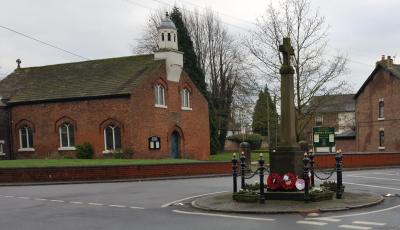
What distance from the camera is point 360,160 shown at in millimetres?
34500

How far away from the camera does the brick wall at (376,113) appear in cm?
4762

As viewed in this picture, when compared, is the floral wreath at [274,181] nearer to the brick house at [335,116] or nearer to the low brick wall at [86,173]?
the low brick wall at [86,173]

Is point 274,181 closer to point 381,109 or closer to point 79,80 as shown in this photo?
point 79,80

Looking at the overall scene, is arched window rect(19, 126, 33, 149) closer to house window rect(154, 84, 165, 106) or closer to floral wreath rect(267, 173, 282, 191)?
house window rect(154, 84, 165, 106)

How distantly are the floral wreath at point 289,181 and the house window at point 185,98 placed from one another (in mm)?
28347

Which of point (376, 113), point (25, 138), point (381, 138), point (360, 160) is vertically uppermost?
point (376, 113)

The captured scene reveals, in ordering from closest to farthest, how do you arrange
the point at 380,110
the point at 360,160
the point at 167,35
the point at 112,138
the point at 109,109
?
the point at 360,160 → the point at 109,109 → the point at 112,138 → the point at 167,35 → the point at 380,110

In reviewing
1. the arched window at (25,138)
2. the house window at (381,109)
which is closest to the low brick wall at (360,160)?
the house window at (381,109)

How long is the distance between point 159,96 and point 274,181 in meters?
25.6

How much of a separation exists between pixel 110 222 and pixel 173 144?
29.2 metres

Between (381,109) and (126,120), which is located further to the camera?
(381,109)

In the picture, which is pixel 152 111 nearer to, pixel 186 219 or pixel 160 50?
pixel 160 50

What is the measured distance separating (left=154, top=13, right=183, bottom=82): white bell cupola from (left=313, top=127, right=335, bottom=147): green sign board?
12999 millimetres

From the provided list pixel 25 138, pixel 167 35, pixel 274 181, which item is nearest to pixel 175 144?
pixel 167 35
